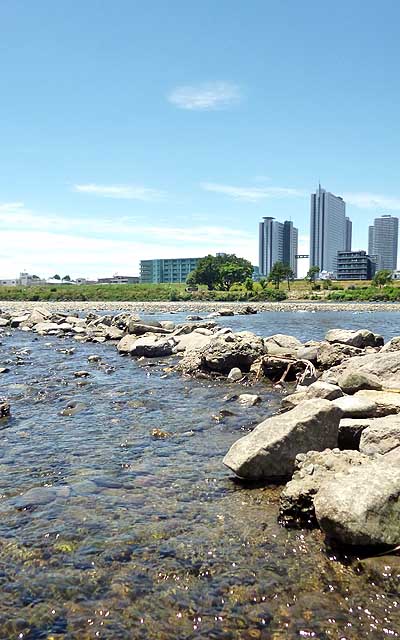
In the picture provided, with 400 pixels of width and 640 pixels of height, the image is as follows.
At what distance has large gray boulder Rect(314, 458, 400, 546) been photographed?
5.91m

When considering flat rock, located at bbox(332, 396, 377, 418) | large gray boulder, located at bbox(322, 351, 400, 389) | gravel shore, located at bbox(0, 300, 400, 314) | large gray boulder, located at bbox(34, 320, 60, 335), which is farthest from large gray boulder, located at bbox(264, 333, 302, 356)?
gravel shore, located at bbox(0, 300, 400, 314)

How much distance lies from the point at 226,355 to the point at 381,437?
11.8m

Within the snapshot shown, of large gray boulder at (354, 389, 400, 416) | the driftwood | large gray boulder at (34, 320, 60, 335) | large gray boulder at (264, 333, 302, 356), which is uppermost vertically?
large gray boulder at (354, 389, 400, 416)

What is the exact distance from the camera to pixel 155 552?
637cm

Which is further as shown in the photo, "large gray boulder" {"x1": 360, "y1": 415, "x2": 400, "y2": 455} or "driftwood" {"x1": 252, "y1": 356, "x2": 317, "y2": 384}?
"driftwood" {"x1": 252, "y1": 356, "x2": 317, "y2": 384}

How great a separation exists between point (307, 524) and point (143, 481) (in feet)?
9.63

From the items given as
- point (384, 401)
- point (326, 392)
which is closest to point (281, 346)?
point (326, 392)

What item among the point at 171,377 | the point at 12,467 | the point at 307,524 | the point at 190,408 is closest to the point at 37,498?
the point at 12,467

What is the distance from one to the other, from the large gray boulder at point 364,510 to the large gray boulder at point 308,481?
27.5 inches

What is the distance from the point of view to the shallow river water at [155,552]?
199 inches

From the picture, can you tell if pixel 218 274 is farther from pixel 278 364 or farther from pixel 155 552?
pixel 155 552

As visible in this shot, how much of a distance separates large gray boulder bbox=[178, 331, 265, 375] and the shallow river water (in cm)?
812

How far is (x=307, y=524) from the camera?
695cm

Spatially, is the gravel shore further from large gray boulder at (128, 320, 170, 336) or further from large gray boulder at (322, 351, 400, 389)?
large gray boulder at (322, 351, 400, 389)
